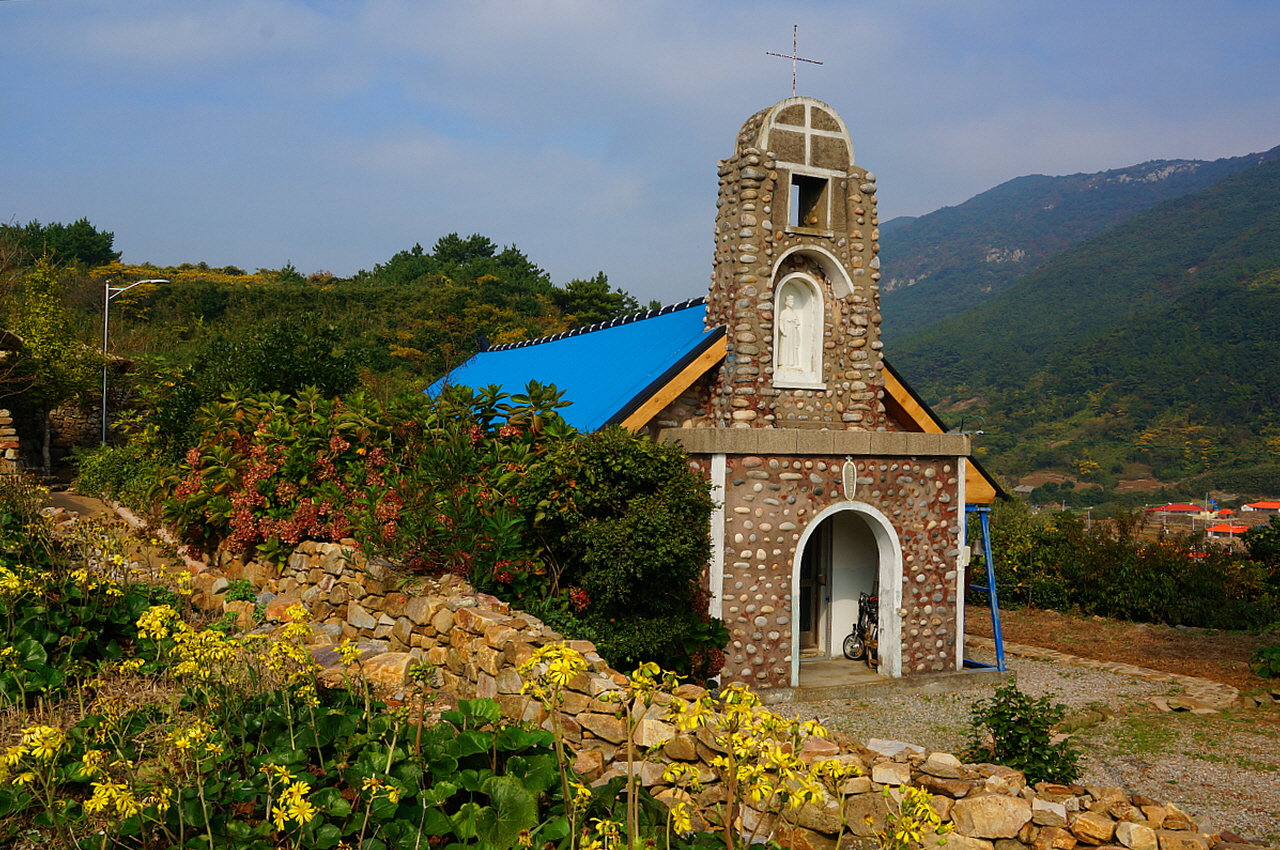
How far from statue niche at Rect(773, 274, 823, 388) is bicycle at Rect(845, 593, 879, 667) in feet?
10.7

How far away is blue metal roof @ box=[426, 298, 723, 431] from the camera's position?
1083 cm

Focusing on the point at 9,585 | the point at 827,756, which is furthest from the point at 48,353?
the point at 827,756

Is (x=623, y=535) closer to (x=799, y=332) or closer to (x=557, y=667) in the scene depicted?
(x=799, y=332)

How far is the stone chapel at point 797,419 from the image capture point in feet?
34.1

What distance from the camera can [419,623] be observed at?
7.94 metres

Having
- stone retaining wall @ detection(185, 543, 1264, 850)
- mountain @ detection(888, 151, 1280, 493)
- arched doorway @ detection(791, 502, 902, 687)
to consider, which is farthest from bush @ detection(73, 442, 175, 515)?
mountain @ detection(888, 151, 1280, 493)

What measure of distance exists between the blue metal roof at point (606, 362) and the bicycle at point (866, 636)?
4.52 meters

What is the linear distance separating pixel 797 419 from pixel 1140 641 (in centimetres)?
889

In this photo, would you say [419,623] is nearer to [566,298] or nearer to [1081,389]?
[566,298]

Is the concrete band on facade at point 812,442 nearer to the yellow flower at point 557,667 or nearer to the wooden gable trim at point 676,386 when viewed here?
the wooden gable trim at point 676,386

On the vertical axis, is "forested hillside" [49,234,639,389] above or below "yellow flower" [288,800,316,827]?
above

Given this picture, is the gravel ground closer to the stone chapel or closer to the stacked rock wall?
the stone chapel

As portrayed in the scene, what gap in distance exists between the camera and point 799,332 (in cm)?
1182

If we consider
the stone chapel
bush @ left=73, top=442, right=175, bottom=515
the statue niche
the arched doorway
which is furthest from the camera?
bush @ left=73, top=442, right=175, bottom=515
